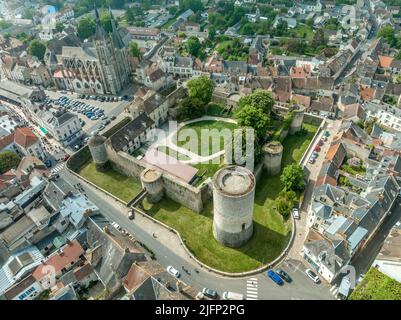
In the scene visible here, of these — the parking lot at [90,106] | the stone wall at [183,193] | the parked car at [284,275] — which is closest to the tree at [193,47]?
the parking lot at [90,106]

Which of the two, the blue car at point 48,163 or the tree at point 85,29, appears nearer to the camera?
the blue car at point 48,163

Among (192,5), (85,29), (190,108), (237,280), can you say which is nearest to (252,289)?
(237,280)

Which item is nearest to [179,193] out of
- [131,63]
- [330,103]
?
[330,103]

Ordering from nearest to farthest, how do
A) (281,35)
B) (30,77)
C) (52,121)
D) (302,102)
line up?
1. (52,121)
2. (302,102)
3. (30,77)
4. (281,35)

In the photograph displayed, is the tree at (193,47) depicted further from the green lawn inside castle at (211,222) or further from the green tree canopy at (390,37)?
the green tree canopy at (390,37)

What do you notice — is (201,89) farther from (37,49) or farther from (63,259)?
(37,49)

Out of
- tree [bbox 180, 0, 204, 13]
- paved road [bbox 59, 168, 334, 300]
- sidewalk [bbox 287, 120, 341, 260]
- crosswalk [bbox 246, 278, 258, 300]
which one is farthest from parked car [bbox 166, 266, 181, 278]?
tree [bbox 180, 0, 204, 13]

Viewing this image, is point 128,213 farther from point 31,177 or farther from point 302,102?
point 302,102
